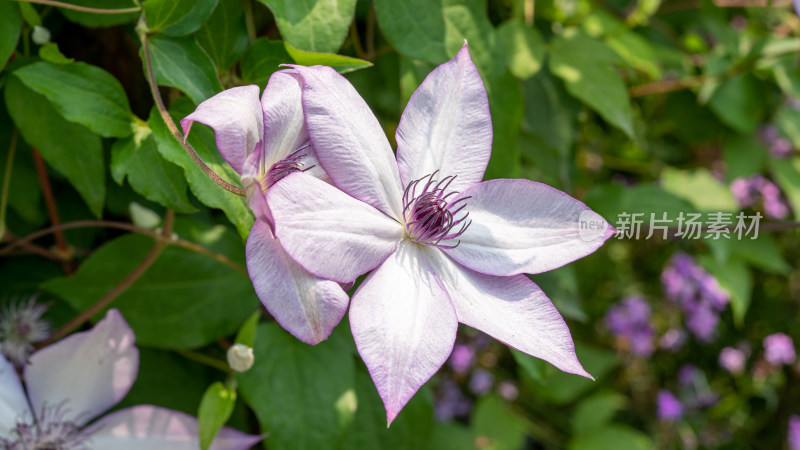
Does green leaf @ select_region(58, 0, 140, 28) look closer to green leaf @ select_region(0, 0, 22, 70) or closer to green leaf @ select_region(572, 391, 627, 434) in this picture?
green leaf @ select_region(0, 0, 22, 70)

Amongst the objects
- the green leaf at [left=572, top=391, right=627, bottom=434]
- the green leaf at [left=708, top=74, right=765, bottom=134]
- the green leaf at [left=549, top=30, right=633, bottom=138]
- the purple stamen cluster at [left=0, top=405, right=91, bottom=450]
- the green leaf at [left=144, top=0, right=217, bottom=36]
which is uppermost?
the green leaf at [left=144, top=0, right=217, bottom=36]

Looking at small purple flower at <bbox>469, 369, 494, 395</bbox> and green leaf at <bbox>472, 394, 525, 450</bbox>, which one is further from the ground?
green leaf at <bbox>472, 394, 525, 450</bbox>

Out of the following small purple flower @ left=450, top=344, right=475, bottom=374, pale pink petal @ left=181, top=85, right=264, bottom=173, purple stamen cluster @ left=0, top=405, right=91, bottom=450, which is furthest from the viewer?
small purple flower @ left=450, top=344, right=475, bottom=374

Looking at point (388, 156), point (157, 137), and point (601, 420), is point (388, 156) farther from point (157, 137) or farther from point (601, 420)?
point (601, 420)

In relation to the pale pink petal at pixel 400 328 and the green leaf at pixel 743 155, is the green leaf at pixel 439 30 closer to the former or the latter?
the pale pink petal at pixel 400 328

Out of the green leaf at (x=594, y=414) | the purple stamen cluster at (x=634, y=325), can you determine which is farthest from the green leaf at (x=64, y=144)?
the purple stamen cluster at (x=634, y=325)

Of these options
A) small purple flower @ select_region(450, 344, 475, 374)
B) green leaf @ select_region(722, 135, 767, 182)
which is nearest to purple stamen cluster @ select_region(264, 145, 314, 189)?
green leaf @ select_region(722, 135, 767, 182)
